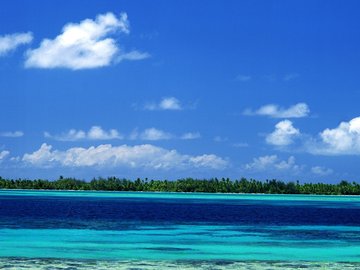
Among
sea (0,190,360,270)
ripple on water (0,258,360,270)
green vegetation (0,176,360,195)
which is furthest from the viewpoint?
green vegetation (0,176,360,195)

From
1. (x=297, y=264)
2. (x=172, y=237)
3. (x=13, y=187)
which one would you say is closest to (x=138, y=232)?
(x=172, y=237)

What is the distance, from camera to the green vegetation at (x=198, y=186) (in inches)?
4417

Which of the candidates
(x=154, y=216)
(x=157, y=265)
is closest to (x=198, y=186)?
(x=154, y=216)

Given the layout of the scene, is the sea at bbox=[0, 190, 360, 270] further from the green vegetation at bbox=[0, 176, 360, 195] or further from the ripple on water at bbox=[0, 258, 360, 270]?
the green vegetation at bbox=[0, 176, 360, 195]

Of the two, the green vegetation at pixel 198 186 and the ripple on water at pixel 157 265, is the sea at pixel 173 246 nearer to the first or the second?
the ripple on water at pixel 157 265

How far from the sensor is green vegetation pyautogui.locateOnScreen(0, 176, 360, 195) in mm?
112188

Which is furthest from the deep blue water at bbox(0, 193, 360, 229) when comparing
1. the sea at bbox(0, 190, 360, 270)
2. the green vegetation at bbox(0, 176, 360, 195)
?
the green vegetation at bbox(0, 176, 360, 195)

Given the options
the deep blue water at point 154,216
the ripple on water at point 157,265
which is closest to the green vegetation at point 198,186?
the deep blue water at point 154,216

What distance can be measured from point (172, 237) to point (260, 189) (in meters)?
85.5

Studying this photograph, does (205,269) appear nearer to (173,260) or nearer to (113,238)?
(173,260)

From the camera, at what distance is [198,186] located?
381ft

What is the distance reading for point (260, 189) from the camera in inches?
4525

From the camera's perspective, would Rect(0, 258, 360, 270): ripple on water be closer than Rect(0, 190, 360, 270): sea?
Yes

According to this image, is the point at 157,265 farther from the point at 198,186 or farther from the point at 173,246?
the point at 198,186
